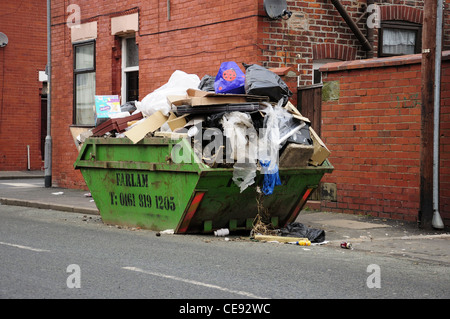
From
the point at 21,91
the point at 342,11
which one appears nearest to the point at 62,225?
the point at 342,11

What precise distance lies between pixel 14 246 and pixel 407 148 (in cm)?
616

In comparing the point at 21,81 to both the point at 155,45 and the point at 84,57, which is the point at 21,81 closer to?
the point at 84,57

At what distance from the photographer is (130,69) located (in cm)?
1681

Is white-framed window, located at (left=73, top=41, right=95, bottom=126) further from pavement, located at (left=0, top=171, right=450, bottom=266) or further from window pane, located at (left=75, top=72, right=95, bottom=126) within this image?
pavement, located at (left=0, top=171, right=450, bottom=266)

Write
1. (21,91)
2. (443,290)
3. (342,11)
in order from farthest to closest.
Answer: (21,91) < (342,11) < (443,290)

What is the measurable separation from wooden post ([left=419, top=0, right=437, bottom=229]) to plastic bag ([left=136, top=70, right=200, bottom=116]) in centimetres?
338

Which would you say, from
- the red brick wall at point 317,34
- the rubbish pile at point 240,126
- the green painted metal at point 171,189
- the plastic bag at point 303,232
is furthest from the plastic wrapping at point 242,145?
the red brick wall at point 317,34

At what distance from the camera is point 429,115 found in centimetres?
1030

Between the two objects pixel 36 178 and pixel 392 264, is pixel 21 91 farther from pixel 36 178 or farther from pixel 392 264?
pixel 392 264

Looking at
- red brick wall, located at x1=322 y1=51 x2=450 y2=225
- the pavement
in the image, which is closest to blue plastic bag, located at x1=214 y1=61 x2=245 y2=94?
the pavement

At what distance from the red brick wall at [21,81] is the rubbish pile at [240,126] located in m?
15.5

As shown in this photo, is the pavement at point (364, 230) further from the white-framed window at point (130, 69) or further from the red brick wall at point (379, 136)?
the white-framed window at point (130, 69)

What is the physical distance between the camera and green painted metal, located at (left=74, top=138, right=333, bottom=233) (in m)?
9.29

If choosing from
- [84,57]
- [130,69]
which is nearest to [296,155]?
[130,69]
